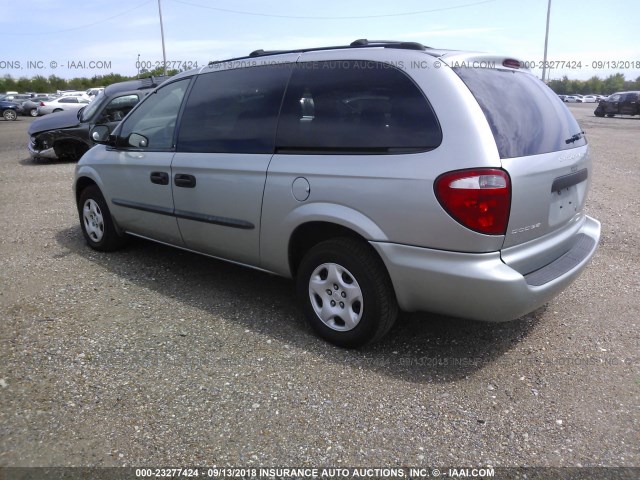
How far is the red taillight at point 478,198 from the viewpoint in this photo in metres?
2.71

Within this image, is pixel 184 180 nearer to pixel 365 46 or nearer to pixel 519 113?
pixel 365 46

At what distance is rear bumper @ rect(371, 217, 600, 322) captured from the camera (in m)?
2.78

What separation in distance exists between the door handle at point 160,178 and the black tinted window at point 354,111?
1216 mm

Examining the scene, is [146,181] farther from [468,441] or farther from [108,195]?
[468,441]

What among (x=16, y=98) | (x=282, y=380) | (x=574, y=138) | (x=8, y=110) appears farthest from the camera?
(x=16, y=98)

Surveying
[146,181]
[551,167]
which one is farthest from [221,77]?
[551,167]

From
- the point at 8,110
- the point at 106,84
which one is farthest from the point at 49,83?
the point at 8,110

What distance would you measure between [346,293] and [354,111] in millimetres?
1113

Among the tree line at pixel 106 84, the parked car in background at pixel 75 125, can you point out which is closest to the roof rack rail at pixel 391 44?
the parked car in background at pixel 75 125

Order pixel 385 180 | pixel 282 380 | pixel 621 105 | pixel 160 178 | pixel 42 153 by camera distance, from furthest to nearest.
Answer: pixel 621 105
pixel 42 153
pixel 160 178
pixel 282 380
pixel 385 180

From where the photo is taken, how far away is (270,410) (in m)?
2.79

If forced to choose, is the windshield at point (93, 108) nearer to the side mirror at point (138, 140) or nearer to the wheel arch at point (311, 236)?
the side mirror at point (138, 140)

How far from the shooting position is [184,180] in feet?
13.4

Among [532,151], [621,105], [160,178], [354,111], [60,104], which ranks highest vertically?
[60,104]
